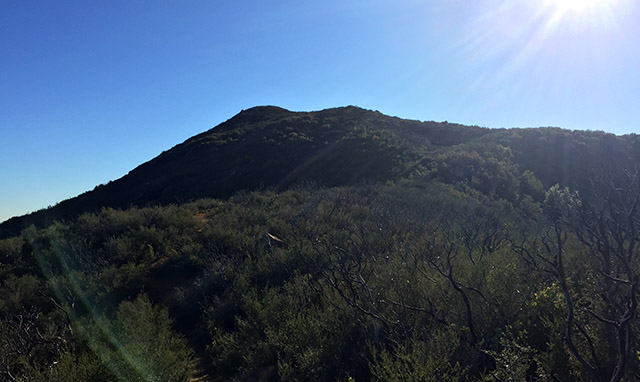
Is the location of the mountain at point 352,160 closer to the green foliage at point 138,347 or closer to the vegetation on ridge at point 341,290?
the vegetation on ridge at point 341,290

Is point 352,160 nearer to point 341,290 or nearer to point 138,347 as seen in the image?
point 341,290

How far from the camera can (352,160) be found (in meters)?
25.6

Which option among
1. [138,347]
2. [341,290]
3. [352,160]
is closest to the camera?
[138,347]

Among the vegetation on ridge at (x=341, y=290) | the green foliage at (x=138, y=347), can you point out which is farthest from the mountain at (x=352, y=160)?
the green foliage at (x=138, y=347)

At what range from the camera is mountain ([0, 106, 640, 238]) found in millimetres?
20125

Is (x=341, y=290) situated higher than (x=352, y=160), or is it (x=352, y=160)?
(x=352, y=160)

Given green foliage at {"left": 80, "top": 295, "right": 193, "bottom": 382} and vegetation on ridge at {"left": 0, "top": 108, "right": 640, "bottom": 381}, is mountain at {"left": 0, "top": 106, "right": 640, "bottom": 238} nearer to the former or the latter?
vegetation on ridge at {"left": 0, "top": 108, "right": 640, "bottom": 381}

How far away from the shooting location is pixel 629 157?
75.4ft

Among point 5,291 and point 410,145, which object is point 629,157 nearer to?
point 410,145

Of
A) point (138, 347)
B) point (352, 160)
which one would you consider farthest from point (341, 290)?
point (352, 160)

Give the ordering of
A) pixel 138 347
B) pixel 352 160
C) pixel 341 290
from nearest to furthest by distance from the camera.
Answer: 1. pixel 138 347
2. pixel 341 290
3. pixel 352 160

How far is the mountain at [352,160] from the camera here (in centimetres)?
2012

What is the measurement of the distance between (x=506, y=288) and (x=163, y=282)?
22.4 feet

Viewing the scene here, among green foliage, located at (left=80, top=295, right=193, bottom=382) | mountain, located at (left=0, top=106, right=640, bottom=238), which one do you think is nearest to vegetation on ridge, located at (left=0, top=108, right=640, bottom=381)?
green foliage, located at (left=80, top=295, right=193, bottom=382)
